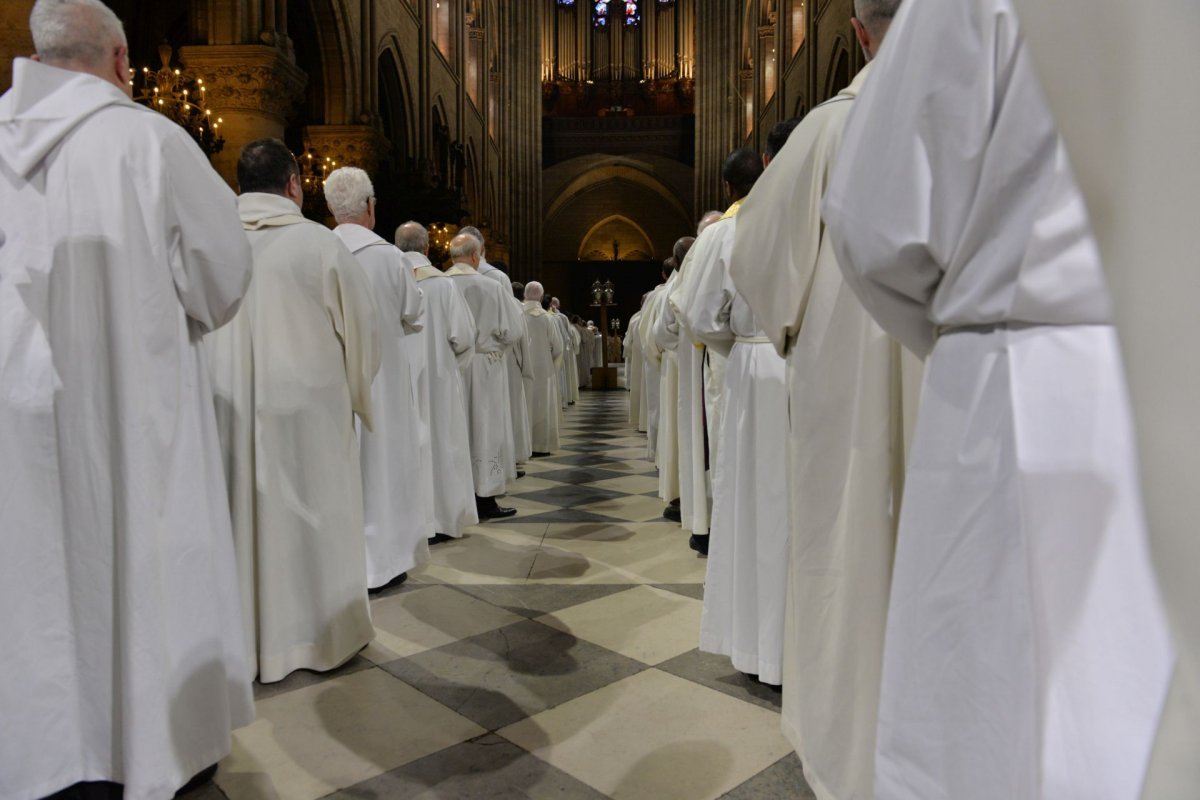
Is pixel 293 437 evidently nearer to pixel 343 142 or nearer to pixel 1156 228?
pixel 1156 228

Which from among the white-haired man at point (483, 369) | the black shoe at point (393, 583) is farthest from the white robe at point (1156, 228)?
the white-haired man at point (483, 369)

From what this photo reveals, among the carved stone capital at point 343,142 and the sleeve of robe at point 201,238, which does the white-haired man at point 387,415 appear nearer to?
the sleeve of robe at point 201,238

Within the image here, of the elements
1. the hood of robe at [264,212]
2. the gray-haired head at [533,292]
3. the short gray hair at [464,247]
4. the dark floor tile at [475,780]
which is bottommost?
the dark floor tile at [475,780]

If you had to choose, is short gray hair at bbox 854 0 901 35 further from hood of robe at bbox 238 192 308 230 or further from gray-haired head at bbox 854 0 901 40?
hood of robe at bbox 238 192 308 230

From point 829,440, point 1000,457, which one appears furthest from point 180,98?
point 1000,457

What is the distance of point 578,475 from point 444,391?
2.64 meters

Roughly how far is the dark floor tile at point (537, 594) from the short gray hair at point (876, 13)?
2615 millimetres

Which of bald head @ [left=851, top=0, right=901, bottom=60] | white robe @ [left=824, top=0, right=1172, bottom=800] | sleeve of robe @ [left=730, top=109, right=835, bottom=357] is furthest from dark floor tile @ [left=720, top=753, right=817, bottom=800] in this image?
bald head @ [left=851, top=0, right=901, bottom=60]

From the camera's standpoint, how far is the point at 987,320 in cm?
118

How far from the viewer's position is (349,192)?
383cm

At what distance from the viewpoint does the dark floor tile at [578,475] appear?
7.27 meters

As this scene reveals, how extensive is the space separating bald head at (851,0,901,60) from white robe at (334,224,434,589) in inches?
104

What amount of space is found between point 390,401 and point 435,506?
104 centimetres

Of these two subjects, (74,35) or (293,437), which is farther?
(293,437)
